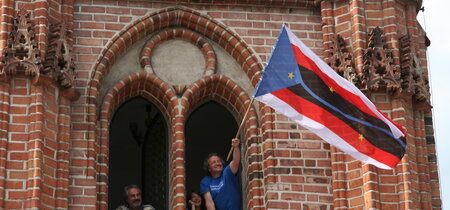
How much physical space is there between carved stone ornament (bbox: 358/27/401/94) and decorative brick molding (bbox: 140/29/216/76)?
2.25 m

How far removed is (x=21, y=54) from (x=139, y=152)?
7.83 feet

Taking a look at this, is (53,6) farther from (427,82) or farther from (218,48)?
(427,82)

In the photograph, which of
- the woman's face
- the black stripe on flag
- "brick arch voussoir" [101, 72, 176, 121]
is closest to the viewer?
the black stripe on flag

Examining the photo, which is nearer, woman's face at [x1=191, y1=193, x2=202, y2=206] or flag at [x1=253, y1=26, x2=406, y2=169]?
flag at [x1=253, y1=26, x2=406, y2=169]

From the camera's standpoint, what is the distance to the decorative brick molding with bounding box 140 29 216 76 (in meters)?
Result: 25.0

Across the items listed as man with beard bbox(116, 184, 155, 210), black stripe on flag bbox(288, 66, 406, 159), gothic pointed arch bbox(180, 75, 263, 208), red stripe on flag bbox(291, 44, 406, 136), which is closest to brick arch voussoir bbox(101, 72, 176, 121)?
gothic pointed arch bbox(180, 75, 263, 208)

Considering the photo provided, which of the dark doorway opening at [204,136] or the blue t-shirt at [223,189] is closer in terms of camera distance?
the blue t-shirt at [223,189]

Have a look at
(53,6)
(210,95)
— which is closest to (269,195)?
(210,95)

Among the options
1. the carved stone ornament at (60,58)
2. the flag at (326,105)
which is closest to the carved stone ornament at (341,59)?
the flag at (326,105)

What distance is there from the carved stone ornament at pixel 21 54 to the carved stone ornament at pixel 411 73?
5.23m

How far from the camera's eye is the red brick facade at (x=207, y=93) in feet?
76.7

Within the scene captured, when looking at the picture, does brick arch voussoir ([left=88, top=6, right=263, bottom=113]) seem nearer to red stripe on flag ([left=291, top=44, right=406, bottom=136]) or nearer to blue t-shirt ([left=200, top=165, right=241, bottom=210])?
blue t-shirt ([left=200, top=165, right=241, bottom=210])

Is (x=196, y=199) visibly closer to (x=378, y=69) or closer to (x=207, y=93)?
(x=207, y=93)

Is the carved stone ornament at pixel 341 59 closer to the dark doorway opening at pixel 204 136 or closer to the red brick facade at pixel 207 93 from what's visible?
the red brick facade at pixel 207 93
